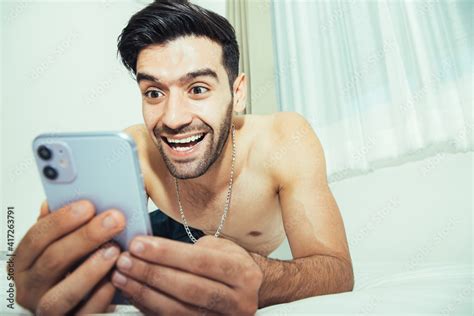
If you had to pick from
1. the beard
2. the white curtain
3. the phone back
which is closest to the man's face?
the beard

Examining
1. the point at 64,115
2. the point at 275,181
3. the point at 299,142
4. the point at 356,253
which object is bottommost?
the point at 356,253

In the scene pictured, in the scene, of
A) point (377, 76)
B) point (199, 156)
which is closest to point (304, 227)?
point (199, 156)

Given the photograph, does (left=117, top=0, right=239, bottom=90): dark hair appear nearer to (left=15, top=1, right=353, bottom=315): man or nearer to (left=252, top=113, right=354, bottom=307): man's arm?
(left=15, top=1, right=353, bottom=315): man

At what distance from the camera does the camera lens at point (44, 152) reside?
0.48m

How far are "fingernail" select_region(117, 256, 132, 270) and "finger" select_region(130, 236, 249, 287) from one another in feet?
0.06

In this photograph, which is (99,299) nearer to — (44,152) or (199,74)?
(44,152)

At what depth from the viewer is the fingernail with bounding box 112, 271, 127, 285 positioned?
45 cm

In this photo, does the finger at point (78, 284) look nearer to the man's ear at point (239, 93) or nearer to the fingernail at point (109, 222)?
the fingernail at point (109, 222)

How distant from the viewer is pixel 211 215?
1.21 metres

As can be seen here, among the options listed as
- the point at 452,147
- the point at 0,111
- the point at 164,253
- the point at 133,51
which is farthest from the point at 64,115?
the point at 452,147

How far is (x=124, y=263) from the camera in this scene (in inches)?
17.3

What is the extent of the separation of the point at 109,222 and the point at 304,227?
501mm

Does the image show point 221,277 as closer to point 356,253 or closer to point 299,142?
point 299,142

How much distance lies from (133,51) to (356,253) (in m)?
1.25
